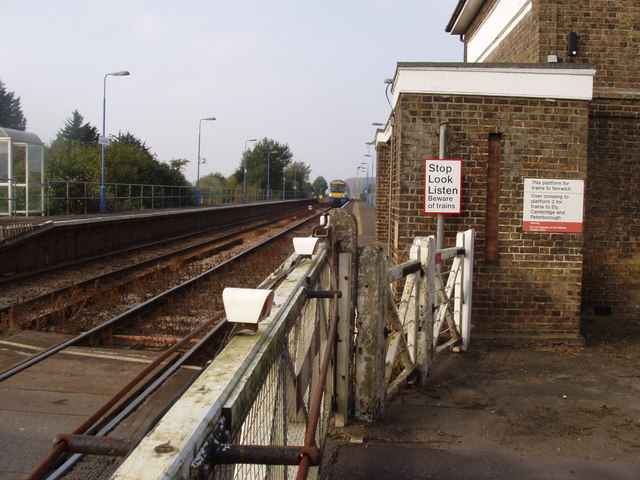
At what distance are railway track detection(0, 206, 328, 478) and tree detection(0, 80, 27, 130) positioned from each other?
81.4m

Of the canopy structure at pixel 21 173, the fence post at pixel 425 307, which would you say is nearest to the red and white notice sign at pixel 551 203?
the fence post at pixel 425 307

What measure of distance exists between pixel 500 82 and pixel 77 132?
7105 cm

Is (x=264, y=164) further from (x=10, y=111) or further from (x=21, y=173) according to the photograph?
(x=21, y=173)

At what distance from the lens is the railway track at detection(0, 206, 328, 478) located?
424cm

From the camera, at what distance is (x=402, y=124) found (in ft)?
23.6

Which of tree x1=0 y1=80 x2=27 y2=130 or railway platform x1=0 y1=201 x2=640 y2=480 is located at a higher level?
tree x1=0 y1=80 x2=27 y2=130

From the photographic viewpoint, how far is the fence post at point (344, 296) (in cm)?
412

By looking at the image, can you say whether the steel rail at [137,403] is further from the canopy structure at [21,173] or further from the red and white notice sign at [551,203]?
the canopy structure at [21,173]

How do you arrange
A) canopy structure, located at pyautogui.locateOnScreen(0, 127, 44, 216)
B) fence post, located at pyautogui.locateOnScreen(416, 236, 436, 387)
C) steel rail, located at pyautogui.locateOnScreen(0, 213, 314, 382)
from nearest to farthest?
fence post, located at pyautogui.locateOnScreen(416, 236, 436, 387), steel rail, located at pyautogui.locateOnScreen(0, 213, 314, 382), canopy structure, located at pyautogui.locateOnScreen(0, 127, 44, 216)

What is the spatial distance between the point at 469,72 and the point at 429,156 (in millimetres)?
1069

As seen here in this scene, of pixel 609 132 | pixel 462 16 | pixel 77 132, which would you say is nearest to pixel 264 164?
pixel 77 132

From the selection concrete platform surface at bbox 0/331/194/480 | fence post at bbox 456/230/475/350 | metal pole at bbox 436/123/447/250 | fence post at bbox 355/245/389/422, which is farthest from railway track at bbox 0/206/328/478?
metal pole at bbox 436/123/447/250

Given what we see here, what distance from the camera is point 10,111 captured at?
281ft

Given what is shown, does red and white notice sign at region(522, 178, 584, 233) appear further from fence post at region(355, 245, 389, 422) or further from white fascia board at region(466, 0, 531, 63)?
fence post at region(355, 245, 389, 422)
